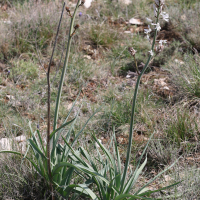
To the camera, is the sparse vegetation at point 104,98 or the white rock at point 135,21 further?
the white rock at point 135,21

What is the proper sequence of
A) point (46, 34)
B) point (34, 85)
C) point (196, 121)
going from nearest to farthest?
point (196, 121)
point (34, 85)
point (46, 34)

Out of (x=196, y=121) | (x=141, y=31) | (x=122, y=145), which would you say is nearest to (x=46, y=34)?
(x=141, y=31)

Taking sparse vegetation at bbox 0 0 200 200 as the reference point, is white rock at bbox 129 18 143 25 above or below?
above

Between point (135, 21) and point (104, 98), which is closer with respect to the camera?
point (104, 98)

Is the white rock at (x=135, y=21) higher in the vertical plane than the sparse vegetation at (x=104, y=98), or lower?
higher

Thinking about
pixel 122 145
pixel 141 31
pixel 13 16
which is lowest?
pixel 122 145

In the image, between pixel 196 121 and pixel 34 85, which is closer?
pixel 196 121

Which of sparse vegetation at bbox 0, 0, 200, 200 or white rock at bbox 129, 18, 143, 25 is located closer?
sparse vegetation at bbox 0, 0, 200, 200

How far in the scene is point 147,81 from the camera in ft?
11.6

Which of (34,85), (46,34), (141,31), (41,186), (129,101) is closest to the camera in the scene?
(41,186)

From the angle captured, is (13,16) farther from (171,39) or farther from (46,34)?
(171,39)

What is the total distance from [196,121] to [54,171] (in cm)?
163

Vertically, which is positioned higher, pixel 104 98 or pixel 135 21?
pixel 135 21

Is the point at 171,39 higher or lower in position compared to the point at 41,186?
higher
